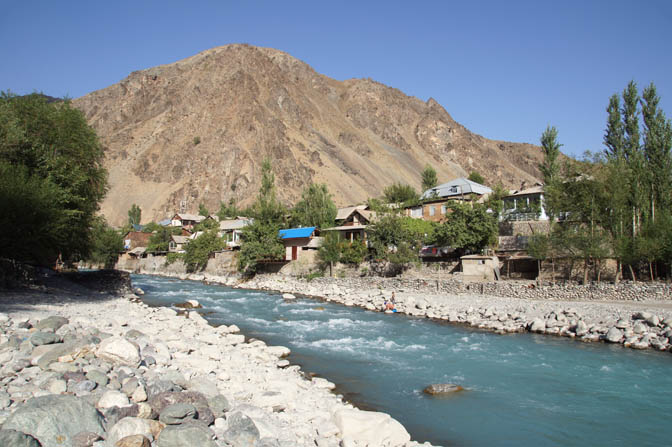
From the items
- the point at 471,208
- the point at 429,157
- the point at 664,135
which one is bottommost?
the point at 471,208

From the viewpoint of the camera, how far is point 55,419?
5.80m

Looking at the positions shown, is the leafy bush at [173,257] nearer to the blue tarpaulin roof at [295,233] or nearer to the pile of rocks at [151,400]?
the blue tarpaulin roof at [295,233]

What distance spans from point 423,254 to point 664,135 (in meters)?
18.9

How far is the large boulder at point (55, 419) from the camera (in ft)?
18.1

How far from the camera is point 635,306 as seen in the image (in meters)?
20.4

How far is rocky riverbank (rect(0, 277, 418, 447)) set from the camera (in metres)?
5.93

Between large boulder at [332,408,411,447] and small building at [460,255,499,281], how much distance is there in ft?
79.5

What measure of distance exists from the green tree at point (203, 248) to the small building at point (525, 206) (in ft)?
108

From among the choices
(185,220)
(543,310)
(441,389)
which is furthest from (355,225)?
(185,220)

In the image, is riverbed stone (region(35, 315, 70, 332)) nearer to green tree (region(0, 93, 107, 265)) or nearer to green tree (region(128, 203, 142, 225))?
green tree (region(0, 93, 107, 265))

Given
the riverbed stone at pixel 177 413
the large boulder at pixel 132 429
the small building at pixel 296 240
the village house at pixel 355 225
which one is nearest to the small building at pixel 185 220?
the small building at pixel 296 240

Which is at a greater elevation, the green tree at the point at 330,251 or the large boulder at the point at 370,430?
the green tree at the point at 330,251

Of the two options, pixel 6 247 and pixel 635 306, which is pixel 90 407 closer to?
pixel 6 247

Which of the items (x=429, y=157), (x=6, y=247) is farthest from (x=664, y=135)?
(x=429, y=157)
